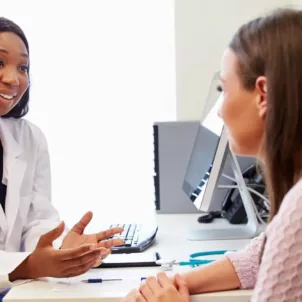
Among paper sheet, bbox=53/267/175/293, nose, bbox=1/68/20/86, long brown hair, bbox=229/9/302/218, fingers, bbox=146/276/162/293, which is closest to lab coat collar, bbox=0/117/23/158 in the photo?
nose, bbox=1/68/20/86

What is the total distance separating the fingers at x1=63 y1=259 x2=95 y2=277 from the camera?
1.05 m

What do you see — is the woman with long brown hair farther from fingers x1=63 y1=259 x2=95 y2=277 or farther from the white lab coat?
the white lab coat

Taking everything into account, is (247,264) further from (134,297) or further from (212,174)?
(212,174)

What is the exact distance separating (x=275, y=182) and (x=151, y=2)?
1.49 meters

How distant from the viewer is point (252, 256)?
3.23ft

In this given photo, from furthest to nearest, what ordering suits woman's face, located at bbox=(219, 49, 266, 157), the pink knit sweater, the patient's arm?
the patient's arm, woman's face, located at bbox=(219, 49, 266, 157), the pink knit sweater

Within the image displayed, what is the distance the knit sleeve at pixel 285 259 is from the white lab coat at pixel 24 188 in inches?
29.8

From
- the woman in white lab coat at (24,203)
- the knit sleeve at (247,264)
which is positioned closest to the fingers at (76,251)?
the woman in white lab coat at (24,203)

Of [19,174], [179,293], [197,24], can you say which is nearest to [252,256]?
[179,293]

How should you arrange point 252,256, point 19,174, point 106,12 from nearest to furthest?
point 252,256, point 19,174, point 106,12

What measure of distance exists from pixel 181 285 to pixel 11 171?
658mm

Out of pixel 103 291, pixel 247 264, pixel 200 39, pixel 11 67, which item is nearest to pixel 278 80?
pixel 247 264

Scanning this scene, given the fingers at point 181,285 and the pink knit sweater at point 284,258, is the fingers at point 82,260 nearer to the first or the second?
the fingers at point 181,285

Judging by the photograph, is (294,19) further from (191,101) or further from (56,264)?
(191,101)
